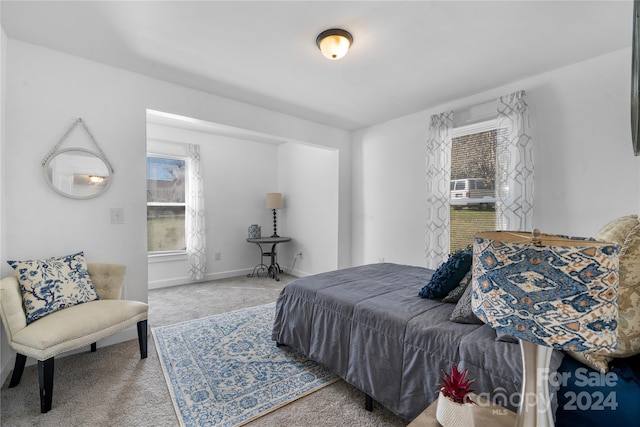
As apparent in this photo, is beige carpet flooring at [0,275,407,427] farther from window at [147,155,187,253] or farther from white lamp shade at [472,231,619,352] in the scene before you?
window at [147,155,187,253]

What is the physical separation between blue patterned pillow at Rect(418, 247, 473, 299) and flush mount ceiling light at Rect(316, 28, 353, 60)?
172 centimetres

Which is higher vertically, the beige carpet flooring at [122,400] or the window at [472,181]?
the window at [472,181]

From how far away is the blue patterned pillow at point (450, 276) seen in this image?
72.2 inches

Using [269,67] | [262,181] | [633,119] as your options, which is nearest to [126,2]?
[269,67]

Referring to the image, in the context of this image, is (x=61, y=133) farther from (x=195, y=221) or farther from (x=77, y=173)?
(x=195, y=221)

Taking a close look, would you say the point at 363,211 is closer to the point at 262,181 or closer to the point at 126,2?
the point at 262,181

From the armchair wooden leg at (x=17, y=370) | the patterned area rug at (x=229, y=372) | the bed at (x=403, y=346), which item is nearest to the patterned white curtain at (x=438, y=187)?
the bed at (x=403, y=346)

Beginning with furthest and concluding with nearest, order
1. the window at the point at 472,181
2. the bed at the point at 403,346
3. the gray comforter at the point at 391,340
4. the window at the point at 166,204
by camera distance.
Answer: the window at the point at 166,204, the window at the point at 472,181, the gray comforter at the point at 391,340, the bed at the point at 403,346

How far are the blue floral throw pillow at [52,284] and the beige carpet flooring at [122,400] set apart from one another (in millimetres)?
Answer: 530

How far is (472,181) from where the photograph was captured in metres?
3.26

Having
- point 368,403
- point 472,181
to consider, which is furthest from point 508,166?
point 368,403

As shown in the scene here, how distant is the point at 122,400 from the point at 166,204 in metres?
3.49

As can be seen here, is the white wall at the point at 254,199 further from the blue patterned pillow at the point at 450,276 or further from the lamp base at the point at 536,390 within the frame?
the lamp base at the point at 536,390

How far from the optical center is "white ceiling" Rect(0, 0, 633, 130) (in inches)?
73.0
